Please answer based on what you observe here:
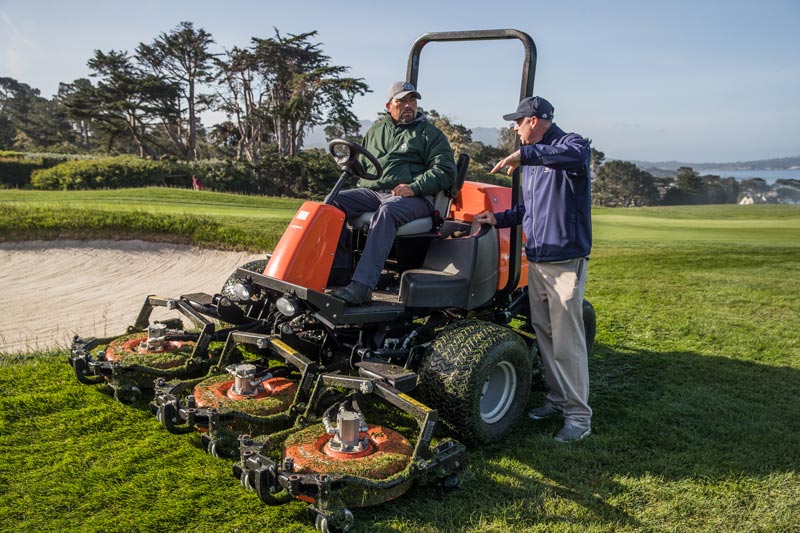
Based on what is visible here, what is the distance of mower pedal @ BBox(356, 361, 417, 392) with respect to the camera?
310 centimetres

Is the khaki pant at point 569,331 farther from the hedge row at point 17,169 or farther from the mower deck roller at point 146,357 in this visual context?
the hedge row at point 17,169

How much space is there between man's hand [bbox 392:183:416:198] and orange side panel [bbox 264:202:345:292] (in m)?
0.45

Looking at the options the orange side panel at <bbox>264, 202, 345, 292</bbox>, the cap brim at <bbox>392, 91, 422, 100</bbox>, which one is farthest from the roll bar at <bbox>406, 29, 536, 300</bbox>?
the orange side panel at <bbox>264, 202, 345, 292</bbox>

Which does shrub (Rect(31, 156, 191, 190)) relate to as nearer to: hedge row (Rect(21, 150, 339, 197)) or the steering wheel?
hedge row (Rect(21, 150, 339, 197))

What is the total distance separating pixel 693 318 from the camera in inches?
268

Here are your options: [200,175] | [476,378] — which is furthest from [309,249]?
[200,175]

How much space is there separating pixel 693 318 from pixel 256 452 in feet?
18.8

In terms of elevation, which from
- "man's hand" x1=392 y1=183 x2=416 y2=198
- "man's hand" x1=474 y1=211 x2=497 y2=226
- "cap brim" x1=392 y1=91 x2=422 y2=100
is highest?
"cap brim" x1=392 y1=91 x2=422 y2=100

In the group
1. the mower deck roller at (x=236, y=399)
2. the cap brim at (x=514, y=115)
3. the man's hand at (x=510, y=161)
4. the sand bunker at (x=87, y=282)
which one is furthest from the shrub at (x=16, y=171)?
the man's hand at (x=510, y=161)

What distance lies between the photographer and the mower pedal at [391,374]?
3102mm

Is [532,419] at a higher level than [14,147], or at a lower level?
lower

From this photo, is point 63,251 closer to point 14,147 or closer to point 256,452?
point 256,452

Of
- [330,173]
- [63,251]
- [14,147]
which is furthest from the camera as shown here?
[14,147]

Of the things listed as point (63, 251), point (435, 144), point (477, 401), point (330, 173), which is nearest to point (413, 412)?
point (477, 401)
